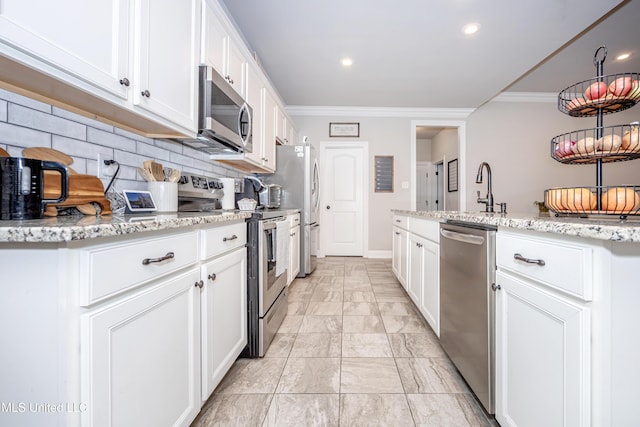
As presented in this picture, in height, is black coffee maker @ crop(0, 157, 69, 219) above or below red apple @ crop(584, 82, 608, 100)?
below

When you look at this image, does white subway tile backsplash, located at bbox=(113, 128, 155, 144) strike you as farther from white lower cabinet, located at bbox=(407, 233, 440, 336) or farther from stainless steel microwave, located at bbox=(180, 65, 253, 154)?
white lower cabinet, located at bbox=(407, 233, 440, 336)

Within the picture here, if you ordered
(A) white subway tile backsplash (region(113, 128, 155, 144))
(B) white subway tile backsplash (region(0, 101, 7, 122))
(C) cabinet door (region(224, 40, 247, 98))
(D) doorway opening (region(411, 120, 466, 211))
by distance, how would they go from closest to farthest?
(B) white subway tile backsplash (region(0, 101, 7, 122)), (A) white subway tile backsplash (region(113, 128, 155, 144)), (C) cabinet door (region(224, 40, 247, 98)), (D) doorway opening (region(411, 120, 466, 211))

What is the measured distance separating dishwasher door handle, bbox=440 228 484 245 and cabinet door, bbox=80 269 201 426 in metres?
1.15

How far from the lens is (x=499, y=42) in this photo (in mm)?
2941

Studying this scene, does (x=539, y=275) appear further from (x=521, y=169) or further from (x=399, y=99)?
(x=521, y=169)

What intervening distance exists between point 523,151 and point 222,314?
5.46 meters

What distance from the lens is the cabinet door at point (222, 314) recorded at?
1169 millimetres

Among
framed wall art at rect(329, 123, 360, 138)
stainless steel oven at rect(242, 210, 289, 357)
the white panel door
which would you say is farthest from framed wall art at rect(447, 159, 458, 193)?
stainless steel oven at rect(242, 210, 289, 357)

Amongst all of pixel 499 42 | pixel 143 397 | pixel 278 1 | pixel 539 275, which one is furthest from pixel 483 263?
pixel 499 42

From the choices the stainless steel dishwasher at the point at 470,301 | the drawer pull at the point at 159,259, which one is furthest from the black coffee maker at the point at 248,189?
the drawer pull at the point at 159,259

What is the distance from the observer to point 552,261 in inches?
32.2

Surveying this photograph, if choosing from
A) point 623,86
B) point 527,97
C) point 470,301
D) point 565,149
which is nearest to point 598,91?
point 623,86

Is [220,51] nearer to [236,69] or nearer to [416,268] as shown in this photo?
[236,69]

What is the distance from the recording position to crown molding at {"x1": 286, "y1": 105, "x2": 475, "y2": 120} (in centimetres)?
489
